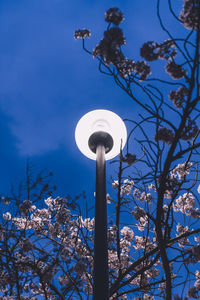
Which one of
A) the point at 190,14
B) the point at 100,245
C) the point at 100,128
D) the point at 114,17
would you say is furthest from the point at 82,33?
the point at 100,245

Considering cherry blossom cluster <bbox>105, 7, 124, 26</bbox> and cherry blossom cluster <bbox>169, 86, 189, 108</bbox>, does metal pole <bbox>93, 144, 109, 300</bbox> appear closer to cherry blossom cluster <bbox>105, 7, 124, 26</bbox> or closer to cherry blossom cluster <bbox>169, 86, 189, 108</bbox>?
cherry blossom cluster <bbox>169, 86, 189, 108</bbox>

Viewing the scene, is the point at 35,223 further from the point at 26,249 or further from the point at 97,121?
the point at 97,121

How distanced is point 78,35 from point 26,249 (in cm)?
375

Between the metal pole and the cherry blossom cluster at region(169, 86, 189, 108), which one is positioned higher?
the cherry blossom cluster at region(169, 86, 189, 108)

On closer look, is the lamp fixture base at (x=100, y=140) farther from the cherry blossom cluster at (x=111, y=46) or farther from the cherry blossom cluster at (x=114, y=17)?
the cherry blossom cluster at (x=114, y=17)

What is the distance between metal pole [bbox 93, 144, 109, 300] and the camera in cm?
179

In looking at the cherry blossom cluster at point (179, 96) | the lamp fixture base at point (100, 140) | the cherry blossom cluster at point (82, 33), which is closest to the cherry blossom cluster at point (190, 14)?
the cherry blossom cluster at point (179, 96)

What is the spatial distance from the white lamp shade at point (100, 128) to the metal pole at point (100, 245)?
984 mm

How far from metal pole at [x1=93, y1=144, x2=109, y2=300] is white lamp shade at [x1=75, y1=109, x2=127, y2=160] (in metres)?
0.98

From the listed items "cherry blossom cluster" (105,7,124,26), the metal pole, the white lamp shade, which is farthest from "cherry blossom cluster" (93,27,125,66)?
the metal pole

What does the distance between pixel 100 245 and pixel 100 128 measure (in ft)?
6.21

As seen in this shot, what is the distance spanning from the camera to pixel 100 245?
199 centimetres

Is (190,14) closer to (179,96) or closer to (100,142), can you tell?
(179,96)

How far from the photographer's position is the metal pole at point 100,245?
179cm
